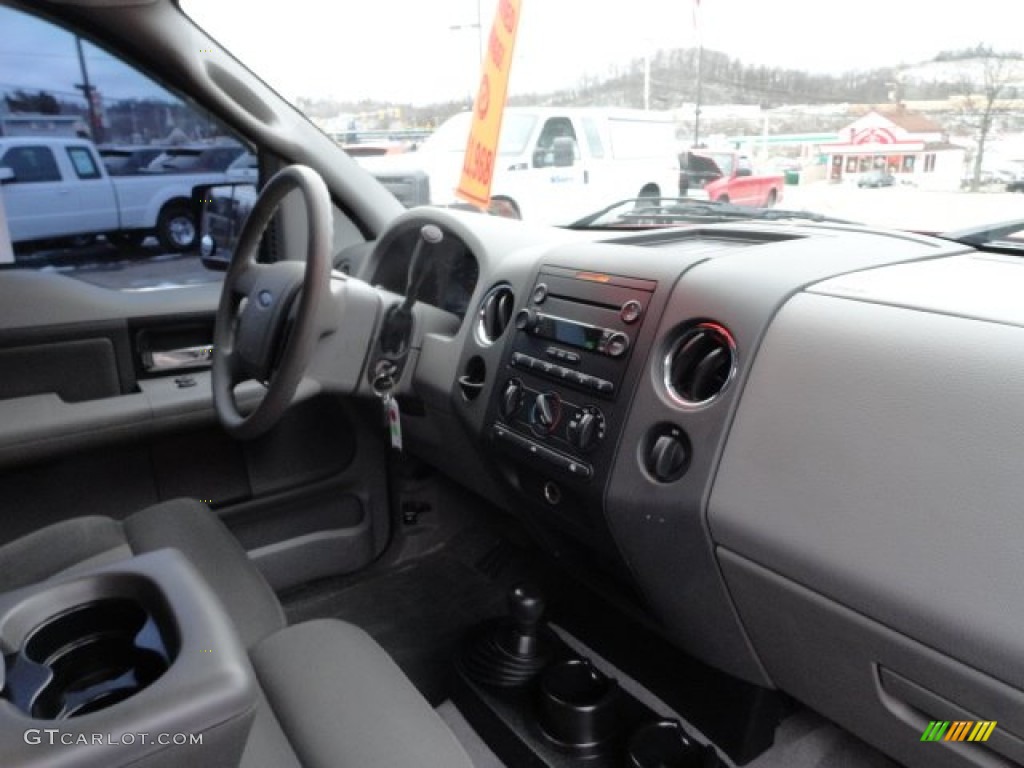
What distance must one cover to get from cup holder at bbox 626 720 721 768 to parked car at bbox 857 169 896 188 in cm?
113

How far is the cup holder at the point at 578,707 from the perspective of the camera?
1627mm

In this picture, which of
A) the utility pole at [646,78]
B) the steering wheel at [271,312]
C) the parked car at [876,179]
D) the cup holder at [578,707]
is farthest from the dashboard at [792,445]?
the utility pole at [646,78]

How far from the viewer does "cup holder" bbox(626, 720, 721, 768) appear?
1529 millimetres

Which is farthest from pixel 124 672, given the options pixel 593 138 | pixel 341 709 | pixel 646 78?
pixel 593 138

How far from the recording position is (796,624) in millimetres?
1164

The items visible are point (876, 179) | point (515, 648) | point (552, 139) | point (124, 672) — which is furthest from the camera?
point (552, 139)

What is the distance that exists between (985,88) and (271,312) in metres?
Result: 1.34

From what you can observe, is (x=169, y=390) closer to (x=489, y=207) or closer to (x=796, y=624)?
(x=489, y=207)

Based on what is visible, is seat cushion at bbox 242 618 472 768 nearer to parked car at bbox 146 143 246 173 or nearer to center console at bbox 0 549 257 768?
center console at bbox 0 549 257 768

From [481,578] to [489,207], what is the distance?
3.40 feet

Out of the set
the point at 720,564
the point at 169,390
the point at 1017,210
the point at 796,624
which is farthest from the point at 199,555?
the point at 1017,210

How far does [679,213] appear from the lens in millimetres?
1948

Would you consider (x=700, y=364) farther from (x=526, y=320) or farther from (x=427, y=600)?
(x=427, y=600)

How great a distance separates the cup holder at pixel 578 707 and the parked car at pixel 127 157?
1560mm
